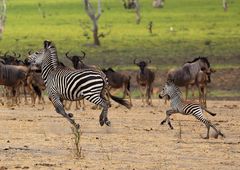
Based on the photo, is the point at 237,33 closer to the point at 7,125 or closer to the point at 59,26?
the point at 59,26

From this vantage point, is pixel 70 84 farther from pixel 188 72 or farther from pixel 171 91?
pixel 188 72

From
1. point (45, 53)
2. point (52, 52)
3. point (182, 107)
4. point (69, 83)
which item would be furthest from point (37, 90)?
point (182, 107)

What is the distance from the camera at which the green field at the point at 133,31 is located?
38.7m

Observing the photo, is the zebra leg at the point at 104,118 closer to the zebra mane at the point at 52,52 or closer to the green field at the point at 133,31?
the zebra mane at the point at 52,52

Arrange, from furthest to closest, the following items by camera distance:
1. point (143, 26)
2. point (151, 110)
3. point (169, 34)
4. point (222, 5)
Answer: point (222, 5) < point (143, 26) < point (169, 34) < point (151, 110)

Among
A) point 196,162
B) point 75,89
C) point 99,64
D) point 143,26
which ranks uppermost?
point 143,26

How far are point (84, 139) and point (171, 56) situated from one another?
21.0 m

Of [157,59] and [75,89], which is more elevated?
[157,59]

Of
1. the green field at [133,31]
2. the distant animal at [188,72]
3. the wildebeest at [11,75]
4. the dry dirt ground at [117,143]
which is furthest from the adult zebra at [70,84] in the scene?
the green field at [133,31]

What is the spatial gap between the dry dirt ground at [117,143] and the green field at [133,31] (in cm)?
1363

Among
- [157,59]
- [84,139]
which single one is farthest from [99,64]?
[84,139]

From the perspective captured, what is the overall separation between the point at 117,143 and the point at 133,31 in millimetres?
30660

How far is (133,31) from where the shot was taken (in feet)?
154

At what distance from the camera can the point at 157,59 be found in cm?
3722
